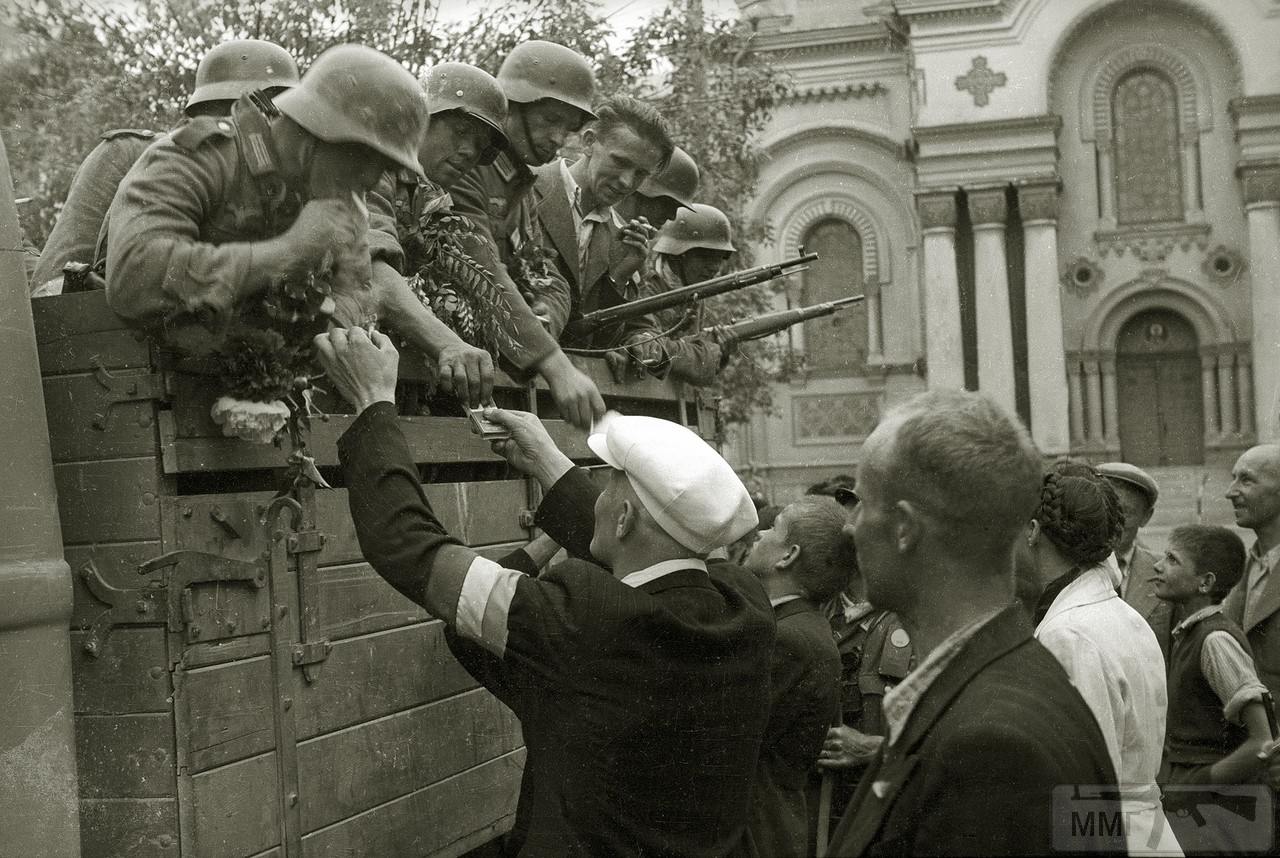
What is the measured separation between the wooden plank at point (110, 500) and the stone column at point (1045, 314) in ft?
82.2

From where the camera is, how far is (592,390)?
477cm

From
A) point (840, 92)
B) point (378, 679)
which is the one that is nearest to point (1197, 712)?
point (378, 679)

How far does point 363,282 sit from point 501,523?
1204 mm

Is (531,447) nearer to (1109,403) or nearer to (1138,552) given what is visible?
(1138,552)

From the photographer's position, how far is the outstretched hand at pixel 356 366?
3213 millimetres

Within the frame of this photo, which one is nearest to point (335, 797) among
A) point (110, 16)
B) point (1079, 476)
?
point (1079, 476)

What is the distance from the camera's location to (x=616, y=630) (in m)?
2.93

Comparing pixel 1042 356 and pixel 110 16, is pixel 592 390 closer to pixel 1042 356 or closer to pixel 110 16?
pixel 110 16

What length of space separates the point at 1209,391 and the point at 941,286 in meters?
5.32

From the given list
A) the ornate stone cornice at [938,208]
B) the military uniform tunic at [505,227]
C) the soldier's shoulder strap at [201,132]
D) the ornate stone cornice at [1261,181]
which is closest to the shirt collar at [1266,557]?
the military uniform tunic at [505,227]

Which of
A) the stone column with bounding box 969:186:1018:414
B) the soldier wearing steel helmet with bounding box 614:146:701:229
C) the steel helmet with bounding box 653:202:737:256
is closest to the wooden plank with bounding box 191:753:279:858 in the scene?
the steel helmet with bounding box 653:202:737:256

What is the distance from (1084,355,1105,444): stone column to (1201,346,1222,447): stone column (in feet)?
6.13

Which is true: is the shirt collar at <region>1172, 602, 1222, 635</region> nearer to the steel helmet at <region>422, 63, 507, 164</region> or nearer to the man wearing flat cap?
the man wearing flat cap

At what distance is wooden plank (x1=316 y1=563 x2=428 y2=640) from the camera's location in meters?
3.51
